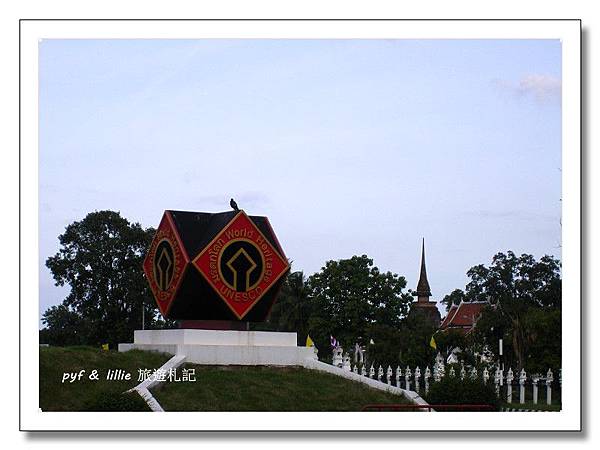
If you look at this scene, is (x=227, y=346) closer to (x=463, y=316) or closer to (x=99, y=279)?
(x=99, y=279)

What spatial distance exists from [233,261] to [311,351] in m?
3.03

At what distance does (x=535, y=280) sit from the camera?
1734 inches

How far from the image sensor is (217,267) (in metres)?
25.8

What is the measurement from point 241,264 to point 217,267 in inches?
25.9

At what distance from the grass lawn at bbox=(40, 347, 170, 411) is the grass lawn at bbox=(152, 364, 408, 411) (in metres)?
1.00

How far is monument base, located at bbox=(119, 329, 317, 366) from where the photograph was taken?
2523cm

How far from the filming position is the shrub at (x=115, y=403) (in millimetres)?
18719

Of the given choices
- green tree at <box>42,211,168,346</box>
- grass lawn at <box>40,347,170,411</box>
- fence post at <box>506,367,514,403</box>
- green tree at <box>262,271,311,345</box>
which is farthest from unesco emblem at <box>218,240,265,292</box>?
green tree at <box>262,271,311,345</box>

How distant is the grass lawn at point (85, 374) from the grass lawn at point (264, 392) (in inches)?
39.3

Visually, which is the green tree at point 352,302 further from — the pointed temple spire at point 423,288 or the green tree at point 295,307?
the pointed temple spire at point 423,288

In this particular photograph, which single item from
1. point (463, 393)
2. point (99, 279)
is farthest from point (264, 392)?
point (99, 279)

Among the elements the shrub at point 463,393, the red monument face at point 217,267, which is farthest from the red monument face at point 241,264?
the shrub at point 463,393
